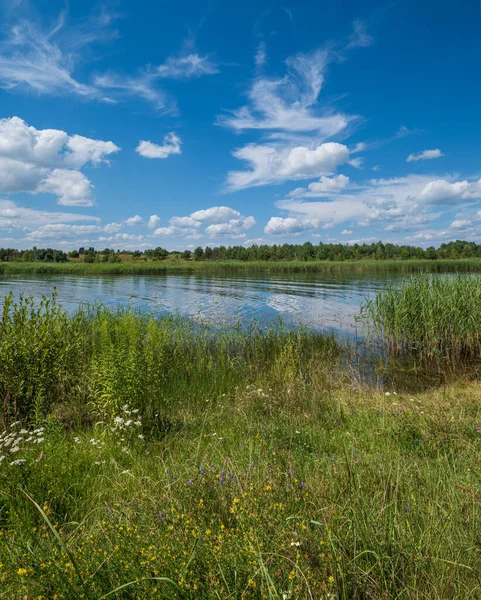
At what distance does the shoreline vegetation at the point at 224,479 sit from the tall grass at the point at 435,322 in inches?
54.3

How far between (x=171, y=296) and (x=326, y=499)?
24.1m

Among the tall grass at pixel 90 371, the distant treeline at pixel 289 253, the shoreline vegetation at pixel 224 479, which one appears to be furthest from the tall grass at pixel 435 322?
the distant treeline at pixel 289 253

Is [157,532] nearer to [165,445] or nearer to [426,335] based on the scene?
[165,445]

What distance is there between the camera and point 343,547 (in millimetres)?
1785

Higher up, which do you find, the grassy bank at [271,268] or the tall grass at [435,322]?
the grassy bank at [271,268]

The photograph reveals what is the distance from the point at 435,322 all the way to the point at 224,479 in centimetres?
1076

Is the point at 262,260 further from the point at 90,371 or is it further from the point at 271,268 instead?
the point at 90,371

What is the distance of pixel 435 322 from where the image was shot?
11.5 metres

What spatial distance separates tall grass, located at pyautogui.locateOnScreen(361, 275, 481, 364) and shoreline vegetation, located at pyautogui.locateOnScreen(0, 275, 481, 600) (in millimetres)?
1380

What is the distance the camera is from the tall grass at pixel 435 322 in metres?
11.4

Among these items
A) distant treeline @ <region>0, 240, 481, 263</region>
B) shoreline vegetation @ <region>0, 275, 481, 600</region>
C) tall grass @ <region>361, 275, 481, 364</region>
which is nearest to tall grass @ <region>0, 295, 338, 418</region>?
shoreline vegetation @ <region>0, 275, 481, 600</region>

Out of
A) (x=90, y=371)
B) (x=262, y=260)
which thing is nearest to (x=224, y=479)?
(x=90, y=371)

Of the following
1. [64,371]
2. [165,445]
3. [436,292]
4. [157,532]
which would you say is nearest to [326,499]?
[157,532]

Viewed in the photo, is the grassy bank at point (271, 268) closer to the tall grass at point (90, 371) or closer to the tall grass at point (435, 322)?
the tall grass at point (435, 322)
